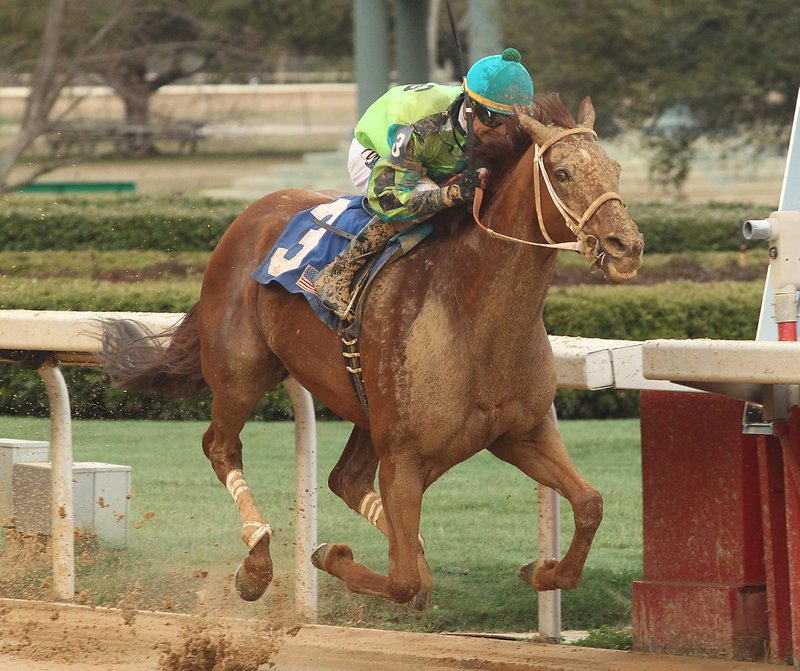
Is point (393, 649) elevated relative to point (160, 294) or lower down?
lower down

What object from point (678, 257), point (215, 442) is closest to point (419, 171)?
point (215, 442)

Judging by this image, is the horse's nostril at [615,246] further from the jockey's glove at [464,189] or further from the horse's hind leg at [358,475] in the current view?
the horse's hind leg at [358,475]

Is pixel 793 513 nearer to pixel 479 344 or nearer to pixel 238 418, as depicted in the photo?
pixel 479 344

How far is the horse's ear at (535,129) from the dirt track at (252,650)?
1561 mm

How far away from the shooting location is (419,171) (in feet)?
12.8

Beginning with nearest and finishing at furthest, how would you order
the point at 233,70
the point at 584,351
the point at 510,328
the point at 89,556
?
the point at 510,328, the point at 584,351, the point at 89,556, the point at 233,70

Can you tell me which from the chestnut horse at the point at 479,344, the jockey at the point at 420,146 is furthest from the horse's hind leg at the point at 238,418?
the jockey at the point at 420,146

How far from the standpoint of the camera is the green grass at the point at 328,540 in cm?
510

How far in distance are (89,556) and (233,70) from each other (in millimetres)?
23645

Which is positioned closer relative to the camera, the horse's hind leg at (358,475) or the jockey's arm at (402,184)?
the jockey's arm at (402,184)

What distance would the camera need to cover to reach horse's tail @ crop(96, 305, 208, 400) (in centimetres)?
489

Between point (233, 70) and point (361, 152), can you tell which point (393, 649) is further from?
point (233, 70)

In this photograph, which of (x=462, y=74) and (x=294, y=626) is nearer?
(x=462, y=74)

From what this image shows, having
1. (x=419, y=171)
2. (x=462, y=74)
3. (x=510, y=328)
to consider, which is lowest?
(x=510, y=328)
